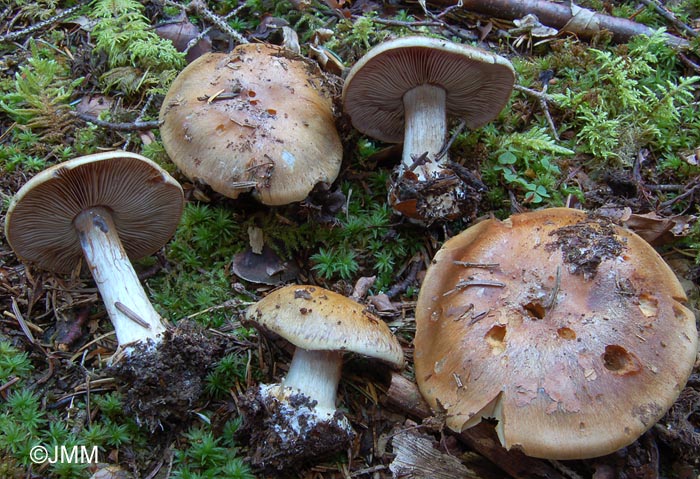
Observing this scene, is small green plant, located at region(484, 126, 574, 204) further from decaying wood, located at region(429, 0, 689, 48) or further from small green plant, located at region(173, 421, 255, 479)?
small green plant, located at region(173, 421, 255, 479)

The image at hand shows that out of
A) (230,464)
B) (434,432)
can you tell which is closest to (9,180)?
(230,464)

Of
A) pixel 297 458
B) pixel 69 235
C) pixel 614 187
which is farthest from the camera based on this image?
pixel 614 187

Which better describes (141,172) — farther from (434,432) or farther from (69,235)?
(434,432)

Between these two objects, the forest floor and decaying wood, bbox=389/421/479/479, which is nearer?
decaying wood, bbox=389/421/479/479

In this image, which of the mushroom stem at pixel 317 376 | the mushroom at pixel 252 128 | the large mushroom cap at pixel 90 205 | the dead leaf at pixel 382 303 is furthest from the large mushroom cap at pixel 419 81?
the mushroom stem at pixel 317 376

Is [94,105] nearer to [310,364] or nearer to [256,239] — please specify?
[256,239]

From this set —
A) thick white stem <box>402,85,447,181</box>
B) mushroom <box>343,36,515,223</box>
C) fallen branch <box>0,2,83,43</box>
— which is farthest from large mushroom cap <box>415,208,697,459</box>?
fallen branch <box>0,2,83,43</box>
